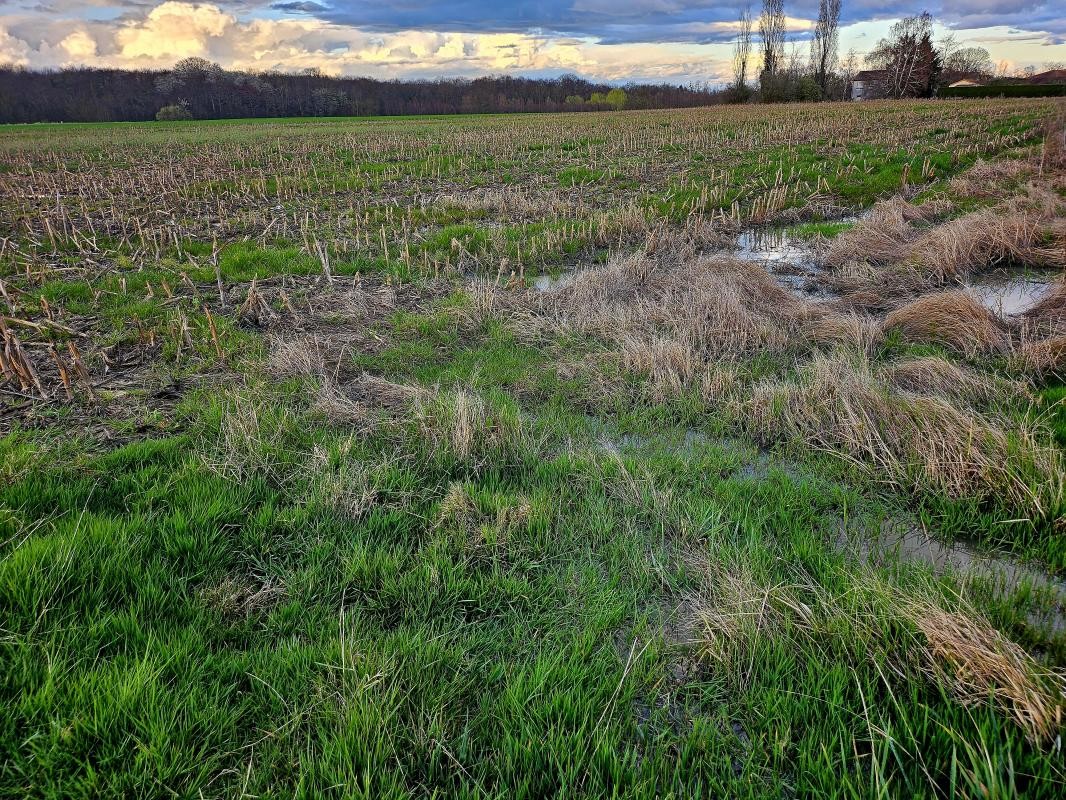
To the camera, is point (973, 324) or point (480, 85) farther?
point (480, 85)

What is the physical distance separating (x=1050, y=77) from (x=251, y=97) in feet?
396

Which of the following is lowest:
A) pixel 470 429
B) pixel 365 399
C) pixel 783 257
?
pixel 365 399

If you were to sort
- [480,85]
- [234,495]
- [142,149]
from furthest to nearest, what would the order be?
[480,85] → [142,149] → [234,495]

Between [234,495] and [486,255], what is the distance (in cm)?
725

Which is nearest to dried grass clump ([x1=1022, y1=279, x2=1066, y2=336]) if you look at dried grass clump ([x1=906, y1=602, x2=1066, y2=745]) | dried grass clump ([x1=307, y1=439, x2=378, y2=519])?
dried grass clump ([x1=906, y1=602, x2=1066, y2=745])

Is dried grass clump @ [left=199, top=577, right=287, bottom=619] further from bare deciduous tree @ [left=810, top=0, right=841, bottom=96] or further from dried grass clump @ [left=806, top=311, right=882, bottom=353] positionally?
bare deciduous tree @ [left=810, top=0, right=841, bottom=96]

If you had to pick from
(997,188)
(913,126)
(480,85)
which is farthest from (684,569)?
(480,85)

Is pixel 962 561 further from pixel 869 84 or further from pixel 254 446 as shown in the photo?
pixel 869 84

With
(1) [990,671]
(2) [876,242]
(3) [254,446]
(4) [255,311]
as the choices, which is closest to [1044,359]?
(1) [990,671]

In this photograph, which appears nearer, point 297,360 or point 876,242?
point 297,360

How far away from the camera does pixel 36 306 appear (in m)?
7.67

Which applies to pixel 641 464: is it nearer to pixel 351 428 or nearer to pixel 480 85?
pixel 351 428

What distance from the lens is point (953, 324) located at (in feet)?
20.3

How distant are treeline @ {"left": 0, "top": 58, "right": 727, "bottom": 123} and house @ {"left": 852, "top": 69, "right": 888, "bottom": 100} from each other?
17.9 meters
